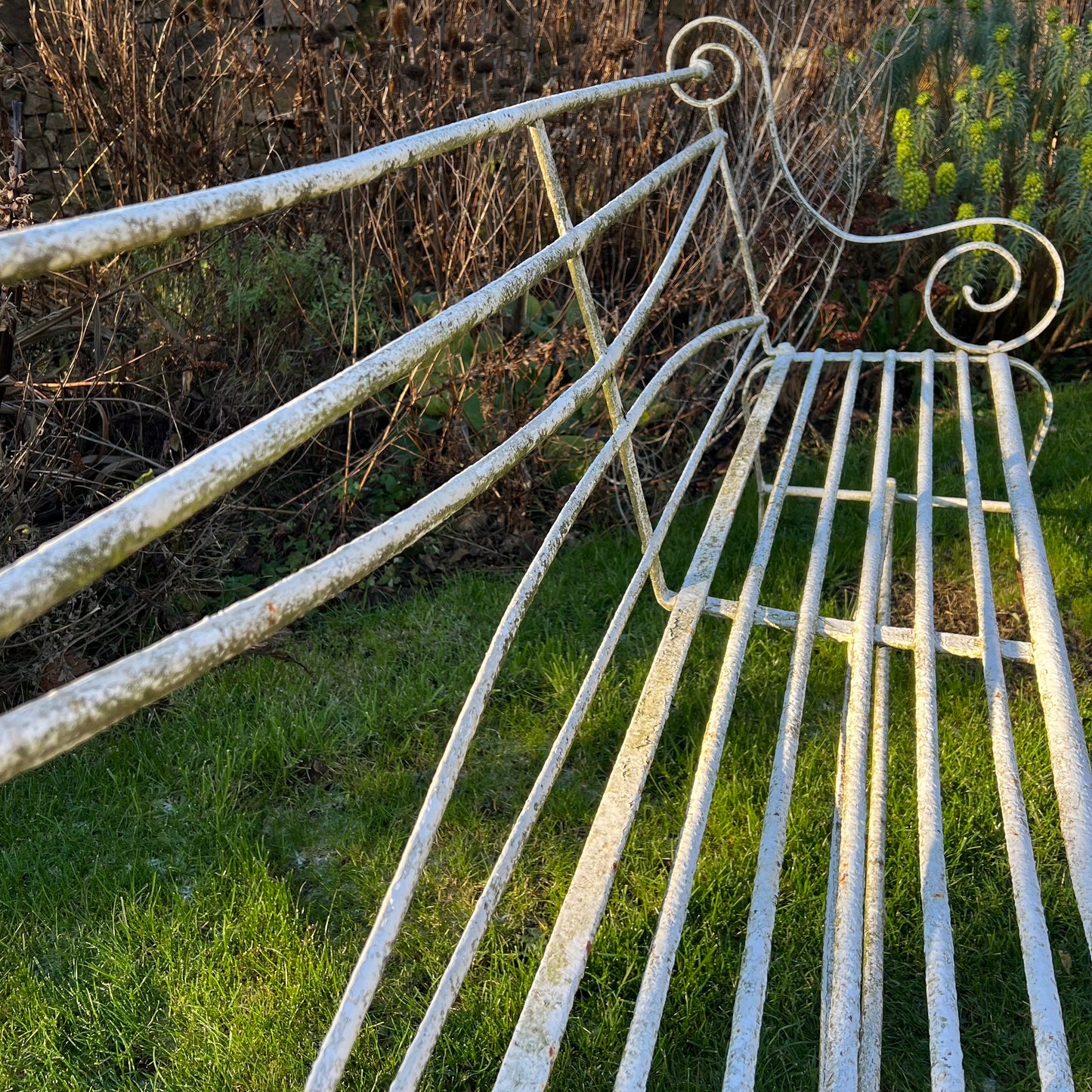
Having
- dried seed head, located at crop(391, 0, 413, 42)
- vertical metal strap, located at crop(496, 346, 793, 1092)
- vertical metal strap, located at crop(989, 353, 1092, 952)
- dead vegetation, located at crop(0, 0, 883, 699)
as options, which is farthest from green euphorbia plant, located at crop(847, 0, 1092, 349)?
vertical metal strap, located at crop(496, 346, 793, 1092)

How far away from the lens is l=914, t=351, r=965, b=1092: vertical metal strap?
Result: 3.62ft

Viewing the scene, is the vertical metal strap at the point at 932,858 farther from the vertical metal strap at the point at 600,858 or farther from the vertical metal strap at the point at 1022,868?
the vertical metal strap at the point at 600,858

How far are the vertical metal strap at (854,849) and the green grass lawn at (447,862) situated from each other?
1.37ft

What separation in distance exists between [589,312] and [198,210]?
1.01 metres

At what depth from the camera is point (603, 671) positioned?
60.7 inches

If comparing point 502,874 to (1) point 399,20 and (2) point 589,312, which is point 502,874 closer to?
(2) point 589,312

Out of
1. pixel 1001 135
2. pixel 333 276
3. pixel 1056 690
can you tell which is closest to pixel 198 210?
pixel 1056 690

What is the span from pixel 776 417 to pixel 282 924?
2726 mm

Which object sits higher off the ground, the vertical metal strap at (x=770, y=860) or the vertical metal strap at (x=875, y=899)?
the vertical metal strap at (x=770, y=860)

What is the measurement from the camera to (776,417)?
3916 millimetres

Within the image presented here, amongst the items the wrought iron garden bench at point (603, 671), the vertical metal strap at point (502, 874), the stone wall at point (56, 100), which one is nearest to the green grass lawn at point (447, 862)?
the wrought iron garden bench at point (603, 671)

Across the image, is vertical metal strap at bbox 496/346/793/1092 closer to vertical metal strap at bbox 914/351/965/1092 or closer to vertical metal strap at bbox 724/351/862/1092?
vertical metal strap at bbox 724/351/862/1092

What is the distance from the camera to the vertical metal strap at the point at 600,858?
3.60 feet

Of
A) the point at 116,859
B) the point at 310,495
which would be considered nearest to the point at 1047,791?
the point at 116,859
